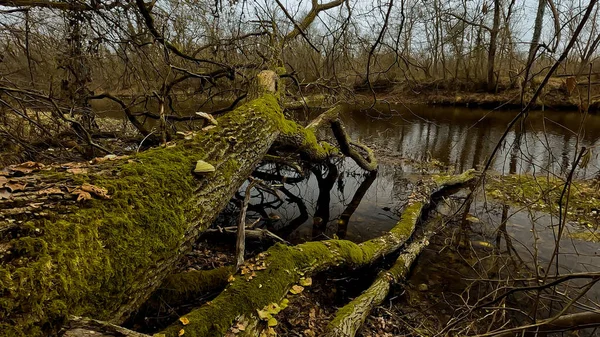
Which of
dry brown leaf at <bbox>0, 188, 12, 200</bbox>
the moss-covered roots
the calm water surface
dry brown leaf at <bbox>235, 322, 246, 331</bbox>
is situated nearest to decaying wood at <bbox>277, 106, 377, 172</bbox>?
the calm water surface

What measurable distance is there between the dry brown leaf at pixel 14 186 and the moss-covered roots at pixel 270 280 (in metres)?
1.01

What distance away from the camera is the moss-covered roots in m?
1.93

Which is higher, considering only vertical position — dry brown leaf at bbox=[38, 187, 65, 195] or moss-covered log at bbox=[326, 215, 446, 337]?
dry brown leaf at bbox=[38, 187, 65, 195]

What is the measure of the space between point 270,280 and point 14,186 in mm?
1551

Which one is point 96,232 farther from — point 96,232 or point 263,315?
point 263,315

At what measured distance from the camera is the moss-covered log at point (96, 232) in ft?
→ 4.15

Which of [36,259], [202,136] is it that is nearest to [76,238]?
[36,259]

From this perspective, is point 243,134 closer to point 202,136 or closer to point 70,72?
point 202,136

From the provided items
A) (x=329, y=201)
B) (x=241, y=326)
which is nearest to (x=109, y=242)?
(x=241, y=326)

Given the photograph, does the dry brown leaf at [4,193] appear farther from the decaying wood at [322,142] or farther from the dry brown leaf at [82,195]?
the decaying wood at [322,142]

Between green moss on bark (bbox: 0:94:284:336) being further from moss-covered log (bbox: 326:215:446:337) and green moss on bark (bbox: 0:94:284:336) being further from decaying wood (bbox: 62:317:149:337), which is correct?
moss-covered log (bbox: 326:215:446:337)

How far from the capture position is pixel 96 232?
1.52 metres

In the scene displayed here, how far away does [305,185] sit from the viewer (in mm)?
7438

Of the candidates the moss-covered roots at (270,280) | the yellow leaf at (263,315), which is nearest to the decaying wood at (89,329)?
the moss-covered roots at (270,280)
